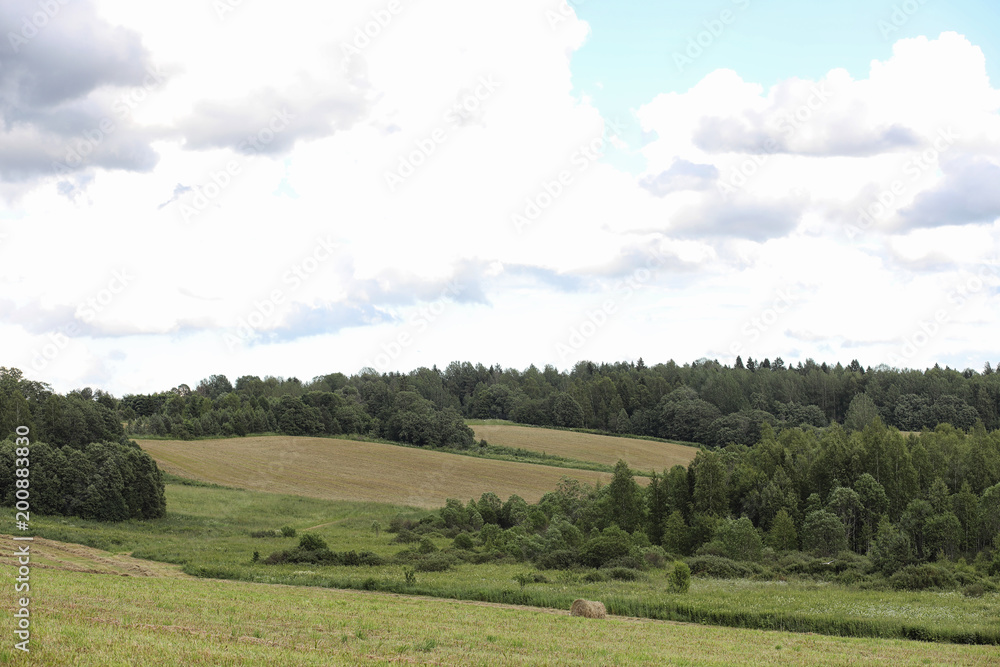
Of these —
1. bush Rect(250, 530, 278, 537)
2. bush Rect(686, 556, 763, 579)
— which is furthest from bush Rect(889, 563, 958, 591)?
bush Rect(250, 530, 278, 537)

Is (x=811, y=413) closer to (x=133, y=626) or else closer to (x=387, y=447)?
(x=387, y=447)

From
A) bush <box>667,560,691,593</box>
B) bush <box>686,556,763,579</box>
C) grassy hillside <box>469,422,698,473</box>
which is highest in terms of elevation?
grassy hillside <box>469,422,698,473</box>

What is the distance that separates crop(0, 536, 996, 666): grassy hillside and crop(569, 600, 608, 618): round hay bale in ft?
2.22

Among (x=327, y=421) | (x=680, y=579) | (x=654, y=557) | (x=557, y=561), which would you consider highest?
(x=327, y=421)

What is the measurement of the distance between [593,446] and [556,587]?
282 ft

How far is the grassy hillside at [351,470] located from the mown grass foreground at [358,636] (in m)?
56.5

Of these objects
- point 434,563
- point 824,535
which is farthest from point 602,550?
point 824,535

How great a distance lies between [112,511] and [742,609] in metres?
55.4

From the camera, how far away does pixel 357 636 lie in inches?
837

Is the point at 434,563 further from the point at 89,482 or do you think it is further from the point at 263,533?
the point at 89,482

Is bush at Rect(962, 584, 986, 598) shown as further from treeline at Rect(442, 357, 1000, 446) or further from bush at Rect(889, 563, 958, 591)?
treeline at Rect(442, 357, 1000, 446)

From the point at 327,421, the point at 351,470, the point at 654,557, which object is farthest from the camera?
the point at 327,421

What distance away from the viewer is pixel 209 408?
14238cm

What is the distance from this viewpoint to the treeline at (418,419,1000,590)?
49.7 metres
